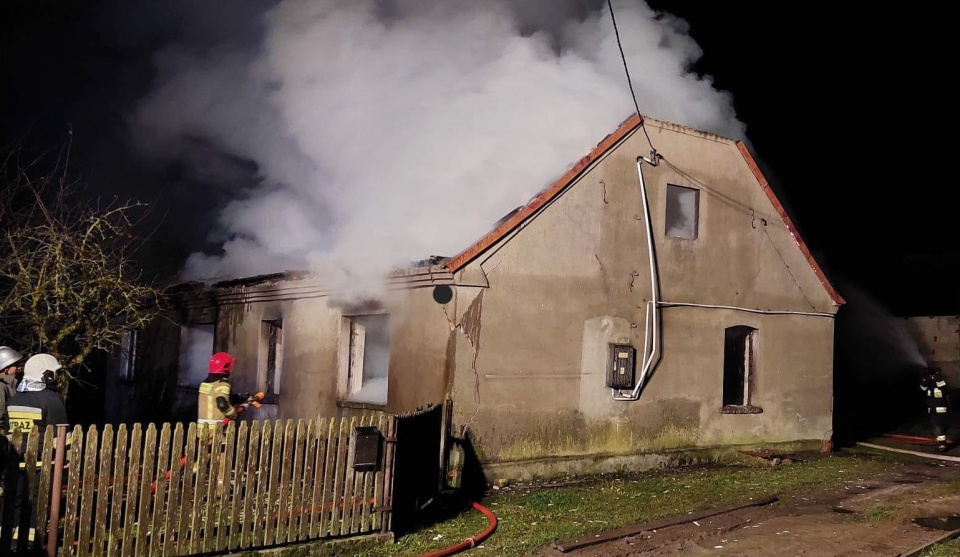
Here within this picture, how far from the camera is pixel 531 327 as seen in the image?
10734mm

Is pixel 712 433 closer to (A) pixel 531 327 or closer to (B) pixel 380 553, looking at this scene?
(A) pixel 531 327

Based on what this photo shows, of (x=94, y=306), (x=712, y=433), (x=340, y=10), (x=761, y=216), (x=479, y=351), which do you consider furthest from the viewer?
(x=340, y=10)

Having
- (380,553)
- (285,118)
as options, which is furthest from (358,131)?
(380,553)

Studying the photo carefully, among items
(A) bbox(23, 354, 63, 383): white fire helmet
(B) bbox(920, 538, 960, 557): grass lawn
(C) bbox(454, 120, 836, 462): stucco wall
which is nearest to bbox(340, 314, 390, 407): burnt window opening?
(C) bbox(454, 120, 836, 462): stucco wall

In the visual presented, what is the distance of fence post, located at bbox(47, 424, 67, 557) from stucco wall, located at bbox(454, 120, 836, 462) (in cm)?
518

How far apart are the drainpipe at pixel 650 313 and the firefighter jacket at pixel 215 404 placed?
632cm

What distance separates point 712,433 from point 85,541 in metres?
9.89

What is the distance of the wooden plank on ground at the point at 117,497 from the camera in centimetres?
573

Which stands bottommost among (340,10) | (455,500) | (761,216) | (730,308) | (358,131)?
(455,500)

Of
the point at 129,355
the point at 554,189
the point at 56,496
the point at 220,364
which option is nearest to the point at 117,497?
the point at 56,496

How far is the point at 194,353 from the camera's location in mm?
15258

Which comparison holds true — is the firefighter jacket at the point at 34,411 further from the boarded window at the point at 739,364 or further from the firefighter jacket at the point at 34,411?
the boarded window at the point at 739,364

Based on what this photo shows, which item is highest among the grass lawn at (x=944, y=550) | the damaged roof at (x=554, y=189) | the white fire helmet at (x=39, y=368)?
the damaged roof at (x=554, y=189)

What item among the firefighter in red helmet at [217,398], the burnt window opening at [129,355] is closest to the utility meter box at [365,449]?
the firefighter in red helmet at [217,398]
